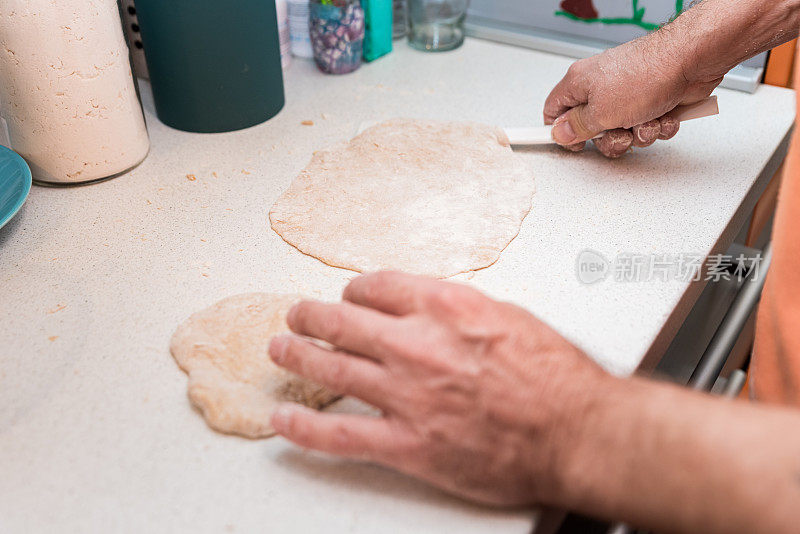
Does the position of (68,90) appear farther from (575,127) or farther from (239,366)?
(575,127)

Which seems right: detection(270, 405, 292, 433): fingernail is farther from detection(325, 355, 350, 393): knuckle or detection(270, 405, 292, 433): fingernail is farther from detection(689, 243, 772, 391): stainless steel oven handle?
detection(689, 243, 772, 391): stainless steel oven handle

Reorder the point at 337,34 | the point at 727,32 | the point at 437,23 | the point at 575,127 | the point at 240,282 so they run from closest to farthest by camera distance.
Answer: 1. the point at 240,282
2. the point at 727,32
3. the point at 575,127
4. the point at 337,34
5. the point at 437,23

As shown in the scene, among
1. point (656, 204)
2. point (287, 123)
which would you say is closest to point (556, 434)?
point (656, 204)

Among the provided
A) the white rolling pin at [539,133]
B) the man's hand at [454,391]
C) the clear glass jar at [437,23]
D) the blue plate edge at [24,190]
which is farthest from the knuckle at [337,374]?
the clear glass jar at [437,23]

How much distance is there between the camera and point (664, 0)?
123 cm

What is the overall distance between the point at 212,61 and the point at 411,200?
39 cm

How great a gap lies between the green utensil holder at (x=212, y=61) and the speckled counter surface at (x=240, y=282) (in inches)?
1.4

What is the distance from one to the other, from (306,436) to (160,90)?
29.4 inches

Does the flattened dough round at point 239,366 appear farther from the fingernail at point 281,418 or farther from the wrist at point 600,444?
the wrist at point 600,444

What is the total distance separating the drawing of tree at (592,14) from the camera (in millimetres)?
1261

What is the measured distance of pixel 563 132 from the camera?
0.99 meters

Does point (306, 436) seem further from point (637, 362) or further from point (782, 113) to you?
point (782, 113)

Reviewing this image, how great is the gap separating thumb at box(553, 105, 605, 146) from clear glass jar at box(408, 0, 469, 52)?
0.48 m

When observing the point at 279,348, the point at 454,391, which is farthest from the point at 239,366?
the point at 454,391
